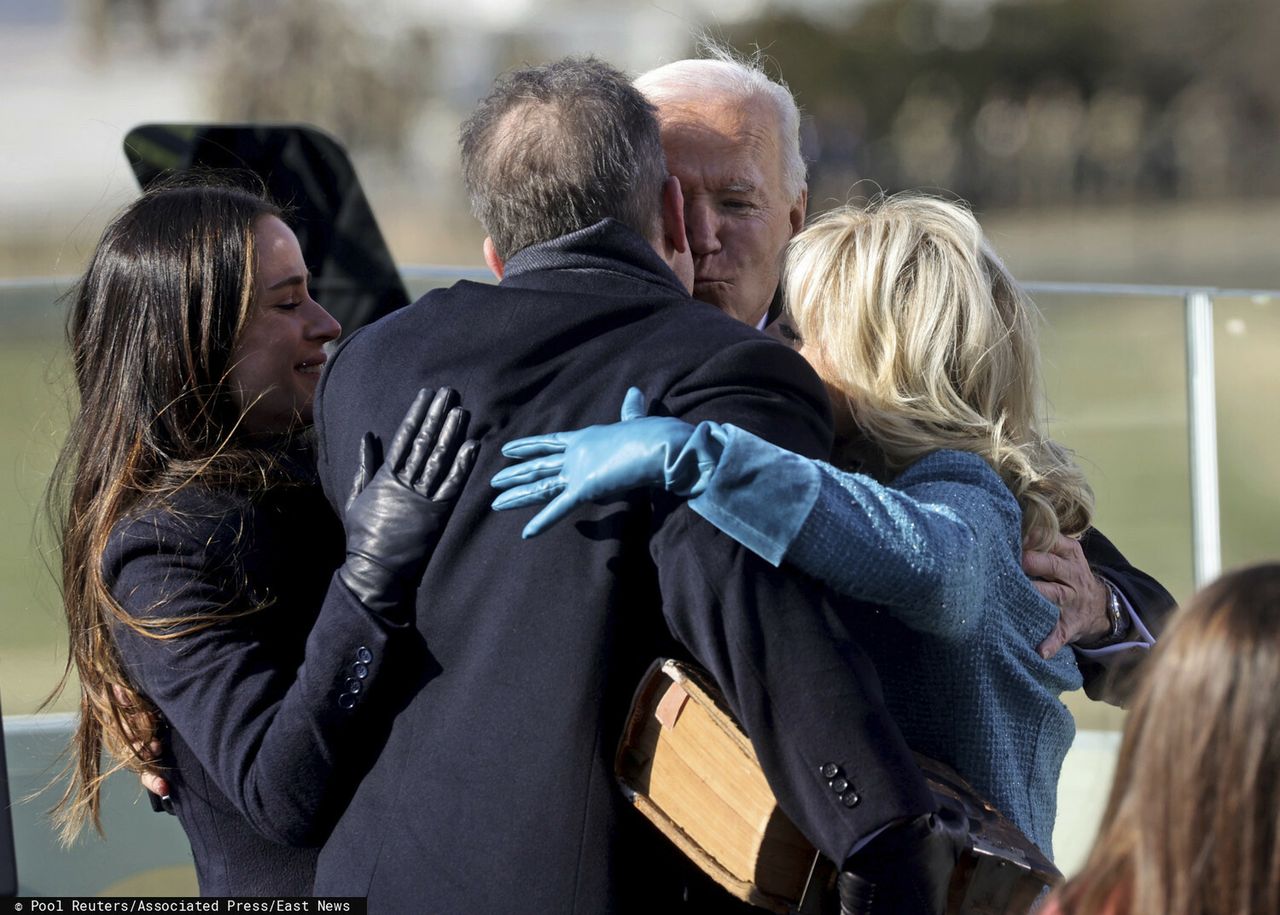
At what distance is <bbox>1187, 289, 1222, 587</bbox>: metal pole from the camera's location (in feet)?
13.1

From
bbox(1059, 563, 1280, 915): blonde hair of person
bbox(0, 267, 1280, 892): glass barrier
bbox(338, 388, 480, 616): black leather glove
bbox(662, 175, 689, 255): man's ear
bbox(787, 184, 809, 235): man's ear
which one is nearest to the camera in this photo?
bbox(1059, 563, 1280, 915): blonde hair of person

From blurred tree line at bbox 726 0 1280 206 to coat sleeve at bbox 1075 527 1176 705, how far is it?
33.8 meters

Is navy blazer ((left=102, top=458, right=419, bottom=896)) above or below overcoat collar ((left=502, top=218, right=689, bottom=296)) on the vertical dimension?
below

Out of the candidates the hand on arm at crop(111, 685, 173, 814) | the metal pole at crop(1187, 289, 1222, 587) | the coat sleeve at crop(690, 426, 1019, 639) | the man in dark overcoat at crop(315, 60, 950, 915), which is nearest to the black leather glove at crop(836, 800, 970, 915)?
the man in dark overcoat at crop(315, 60, 950, 915)

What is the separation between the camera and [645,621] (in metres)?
1.67

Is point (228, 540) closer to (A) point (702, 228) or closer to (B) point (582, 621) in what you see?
(B) point (582, 621)

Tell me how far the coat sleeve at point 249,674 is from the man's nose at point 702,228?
101 centimetres

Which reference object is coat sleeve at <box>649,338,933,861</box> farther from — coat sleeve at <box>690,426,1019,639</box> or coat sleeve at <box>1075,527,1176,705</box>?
coat sleeve at <box>1075,527,1176,705</box>

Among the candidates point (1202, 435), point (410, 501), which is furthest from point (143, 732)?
point (1202, 435)

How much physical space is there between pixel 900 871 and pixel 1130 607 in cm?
89

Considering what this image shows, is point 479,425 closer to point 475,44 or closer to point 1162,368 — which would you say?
point 1162,368

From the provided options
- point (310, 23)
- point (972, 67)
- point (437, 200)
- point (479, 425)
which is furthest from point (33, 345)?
point (972, 67)

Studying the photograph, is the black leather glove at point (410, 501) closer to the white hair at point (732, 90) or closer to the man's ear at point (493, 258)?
the man's ear at point (493, 258)

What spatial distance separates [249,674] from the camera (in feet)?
6.16
